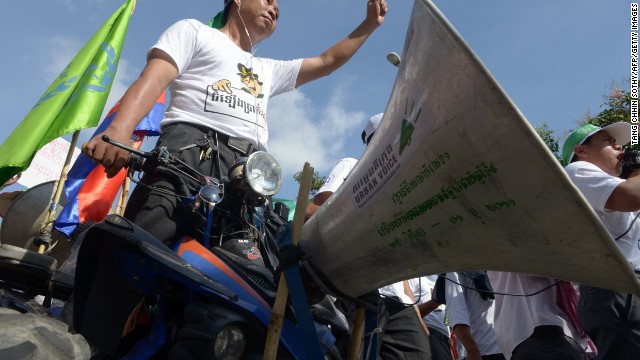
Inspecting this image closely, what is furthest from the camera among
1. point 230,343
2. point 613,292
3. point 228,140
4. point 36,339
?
point 613,292

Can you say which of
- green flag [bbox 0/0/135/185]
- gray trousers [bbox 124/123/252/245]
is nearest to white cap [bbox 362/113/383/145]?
gray trousers [bbox 124/123/252/245]

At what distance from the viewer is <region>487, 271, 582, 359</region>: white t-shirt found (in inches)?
124

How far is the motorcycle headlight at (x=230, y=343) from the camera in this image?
1713 mm

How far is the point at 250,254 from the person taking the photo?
6.89ft

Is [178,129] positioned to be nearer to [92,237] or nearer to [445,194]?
[92,237]

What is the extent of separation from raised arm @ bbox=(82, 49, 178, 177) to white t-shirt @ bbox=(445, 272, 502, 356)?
2.95 m

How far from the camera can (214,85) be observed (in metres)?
2.69

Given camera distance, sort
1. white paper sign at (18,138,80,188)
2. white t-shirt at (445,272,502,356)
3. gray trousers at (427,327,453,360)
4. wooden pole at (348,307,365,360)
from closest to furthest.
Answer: wooden pole at (348,307,365,360) → white t-shirt at (445,272,502,356) → gray trousers at (427,327,453,360) → white paper sign at (18,138,80,188)

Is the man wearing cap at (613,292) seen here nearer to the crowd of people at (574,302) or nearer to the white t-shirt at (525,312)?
the crowd of people at (574,302)

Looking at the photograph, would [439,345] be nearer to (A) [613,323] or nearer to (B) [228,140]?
(A) [613,323]

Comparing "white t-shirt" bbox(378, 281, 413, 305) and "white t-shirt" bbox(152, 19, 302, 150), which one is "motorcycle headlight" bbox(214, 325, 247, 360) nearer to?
"white t-shirt" bbox(152, 19, 302, 150)

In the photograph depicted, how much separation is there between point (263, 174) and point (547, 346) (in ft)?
6.45

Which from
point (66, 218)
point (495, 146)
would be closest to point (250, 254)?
point (495, 146)

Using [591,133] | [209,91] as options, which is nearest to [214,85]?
[209,91]
